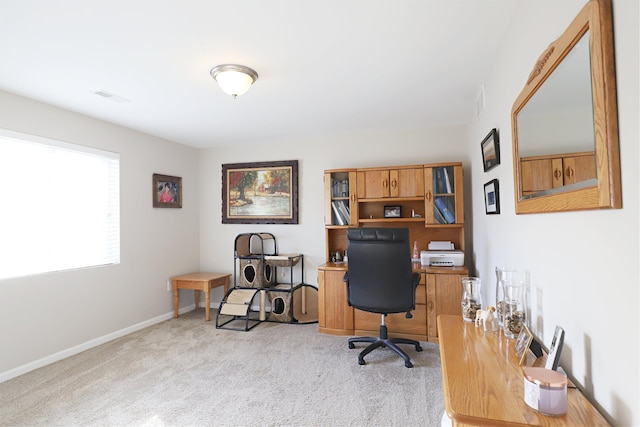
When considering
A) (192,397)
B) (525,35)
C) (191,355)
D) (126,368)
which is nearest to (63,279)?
(126,368)

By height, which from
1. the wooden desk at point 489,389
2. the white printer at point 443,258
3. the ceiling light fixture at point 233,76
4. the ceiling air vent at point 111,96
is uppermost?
the ceiling air vent at point 111,96

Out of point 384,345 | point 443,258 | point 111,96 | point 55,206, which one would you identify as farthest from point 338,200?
point 55,206

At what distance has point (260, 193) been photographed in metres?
4.73

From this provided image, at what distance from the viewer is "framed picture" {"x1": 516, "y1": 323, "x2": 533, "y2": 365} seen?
1.34 m

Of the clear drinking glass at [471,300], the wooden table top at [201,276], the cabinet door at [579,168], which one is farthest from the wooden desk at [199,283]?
the cabinet door at [579,168]

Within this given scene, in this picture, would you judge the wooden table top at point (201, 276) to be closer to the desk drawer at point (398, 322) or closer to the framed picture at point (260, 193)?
the framed picture at point (260, 193)

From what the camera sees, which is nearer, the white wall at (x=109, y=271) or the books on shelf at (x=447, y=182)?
the white wall at (x=109, y=271)

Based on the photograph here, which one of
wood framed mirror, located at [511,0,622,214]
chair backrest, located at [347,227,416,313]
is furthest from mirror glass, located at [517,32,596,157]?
chair backrest, located at [347,227,416,313]

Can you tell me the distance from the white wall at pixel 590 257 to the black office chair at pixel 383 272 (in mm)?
998

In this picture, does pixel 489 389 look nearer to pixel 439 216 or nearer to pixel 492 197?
pixel 492 197

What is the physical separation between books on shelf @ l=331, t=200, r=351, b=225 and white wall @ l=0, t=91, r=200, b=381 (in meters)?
2.22

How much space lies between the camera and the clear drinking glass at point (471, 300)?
6.43 ft

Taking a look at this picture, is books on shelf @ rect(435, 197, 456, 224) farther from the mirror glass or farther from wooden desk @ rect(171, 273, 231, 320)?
wooden desk @ rect(171, 273, 231, 320)

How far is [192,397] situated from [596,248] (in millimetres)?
2576
